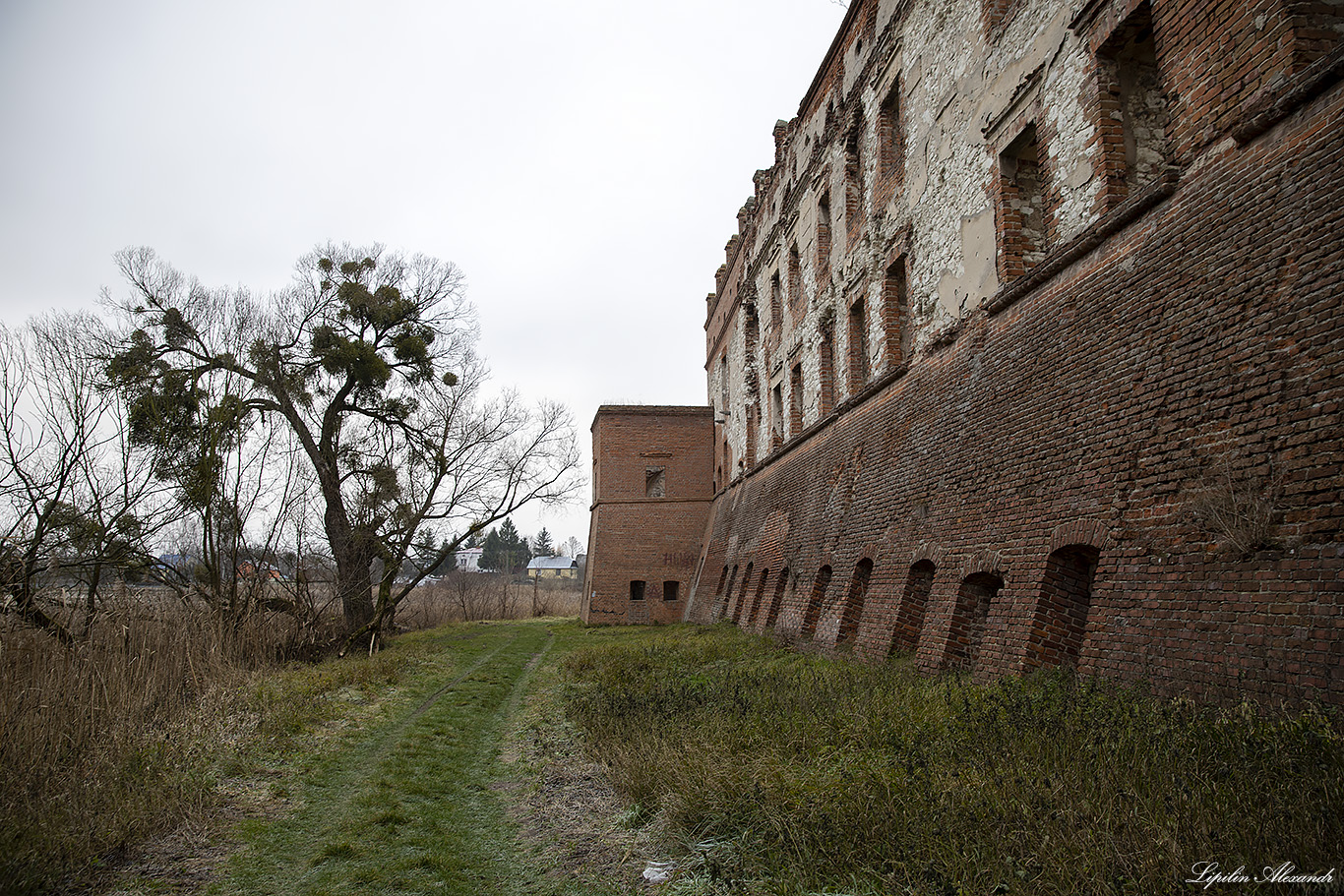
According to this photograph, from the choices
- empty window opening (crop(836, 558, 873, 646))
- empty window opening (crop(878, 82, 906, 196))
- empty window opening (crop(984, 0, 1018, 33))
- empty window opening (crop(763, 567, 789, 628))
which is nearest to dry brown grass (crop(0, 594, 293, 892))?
empty window opening (crop(836, 558, 873, 646))

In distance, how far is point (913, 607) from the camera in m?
10.1

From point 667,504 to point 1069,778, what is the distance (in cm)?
2665

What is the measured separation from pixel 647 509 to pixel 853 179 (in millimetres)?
17234

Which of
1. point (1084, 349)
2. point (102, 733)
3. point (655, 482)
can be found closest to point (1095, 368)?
point (1084, 349)

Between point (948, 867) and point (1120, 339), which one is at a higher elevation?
point (1120, 339)

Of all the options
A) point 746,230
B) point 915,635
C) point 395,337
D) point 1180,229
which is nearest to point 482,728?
point 915,635

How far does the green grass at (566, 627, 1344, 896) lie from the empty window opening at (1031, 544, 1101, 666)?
544mm

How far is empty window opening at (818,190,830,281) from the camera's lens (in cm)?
1700

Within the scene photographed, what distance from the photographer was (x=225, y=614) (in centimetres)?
1255

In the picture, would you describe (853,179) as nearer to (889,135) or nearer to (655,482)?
(889,135)

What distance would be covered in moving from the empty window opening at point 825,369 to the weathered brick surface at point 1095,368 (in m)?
1.34

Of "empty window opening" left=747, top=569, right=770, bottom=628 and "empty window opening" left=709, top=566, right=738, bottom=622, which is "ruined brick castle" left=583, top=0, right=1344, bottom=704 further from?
"empty window opening" left=709, top=566, right=738, bottom=622

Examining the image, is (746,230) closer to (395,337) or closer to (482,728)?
(395,337)

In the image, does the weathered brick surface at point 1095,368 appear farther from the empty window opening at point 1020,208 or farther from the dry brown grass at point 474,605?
the dry brown grass at point 474,605
